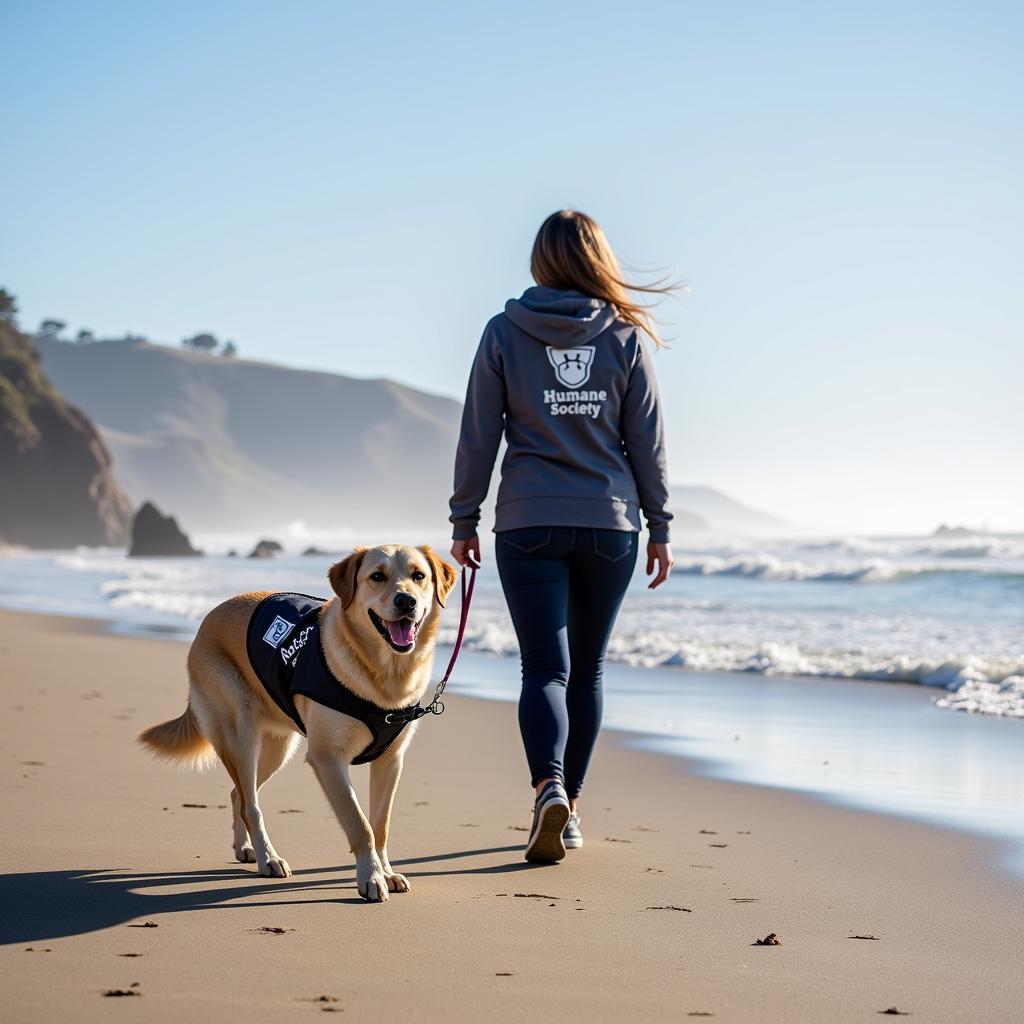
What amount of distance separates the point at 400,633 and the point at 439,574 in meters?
0.35

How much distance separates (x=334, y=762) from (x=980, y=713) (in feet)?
18.7

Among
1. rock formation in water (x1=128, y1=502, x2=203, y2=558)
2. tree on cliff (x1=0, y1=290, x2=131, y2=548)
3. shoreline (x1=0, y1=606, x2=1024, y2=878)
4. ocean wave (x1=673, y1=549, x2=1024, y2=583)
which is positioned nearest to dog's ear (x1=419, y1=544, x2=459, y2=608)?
shoreline (x1=0, y1=606, x2=1024, y2=878)

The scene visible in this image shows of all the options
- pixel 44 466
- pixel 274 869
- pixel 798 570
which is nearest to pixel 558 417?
pixel 274 869

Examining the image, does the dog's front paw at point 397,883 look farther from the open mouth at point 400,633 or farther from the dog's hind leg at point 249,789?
the open mouth at point 400,633

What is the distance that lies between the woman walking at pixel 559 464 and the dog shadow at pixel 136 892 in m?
0.61

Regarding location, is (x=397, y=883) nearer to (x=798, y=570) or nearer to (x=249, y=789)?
(x=249, y=789)

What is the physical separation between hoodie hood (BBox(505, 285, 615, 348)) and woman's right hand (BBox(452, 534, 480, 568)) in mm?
711

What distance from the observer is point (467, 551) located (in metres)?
4.25

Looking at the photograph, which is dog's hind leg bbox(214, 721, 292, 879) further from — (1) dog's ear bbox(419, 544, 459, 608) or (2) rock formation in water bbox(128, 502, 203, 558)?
(2) rock formation in water bbox(128, 502, 203, 558)

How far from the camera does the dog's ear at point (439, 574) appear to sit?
409cm

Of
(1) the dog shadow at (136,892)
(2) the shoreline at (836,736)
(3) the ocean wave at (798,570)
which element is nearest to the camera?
(1) the dog shadow at (136,892)

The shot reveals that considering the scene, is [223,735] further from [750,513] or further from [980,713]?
[750,513]

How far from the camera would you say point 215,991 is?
8.70 ft

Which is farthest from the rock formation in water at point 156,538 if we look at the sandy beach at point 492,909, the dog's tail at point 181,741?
the dog's tail at point 181,741
